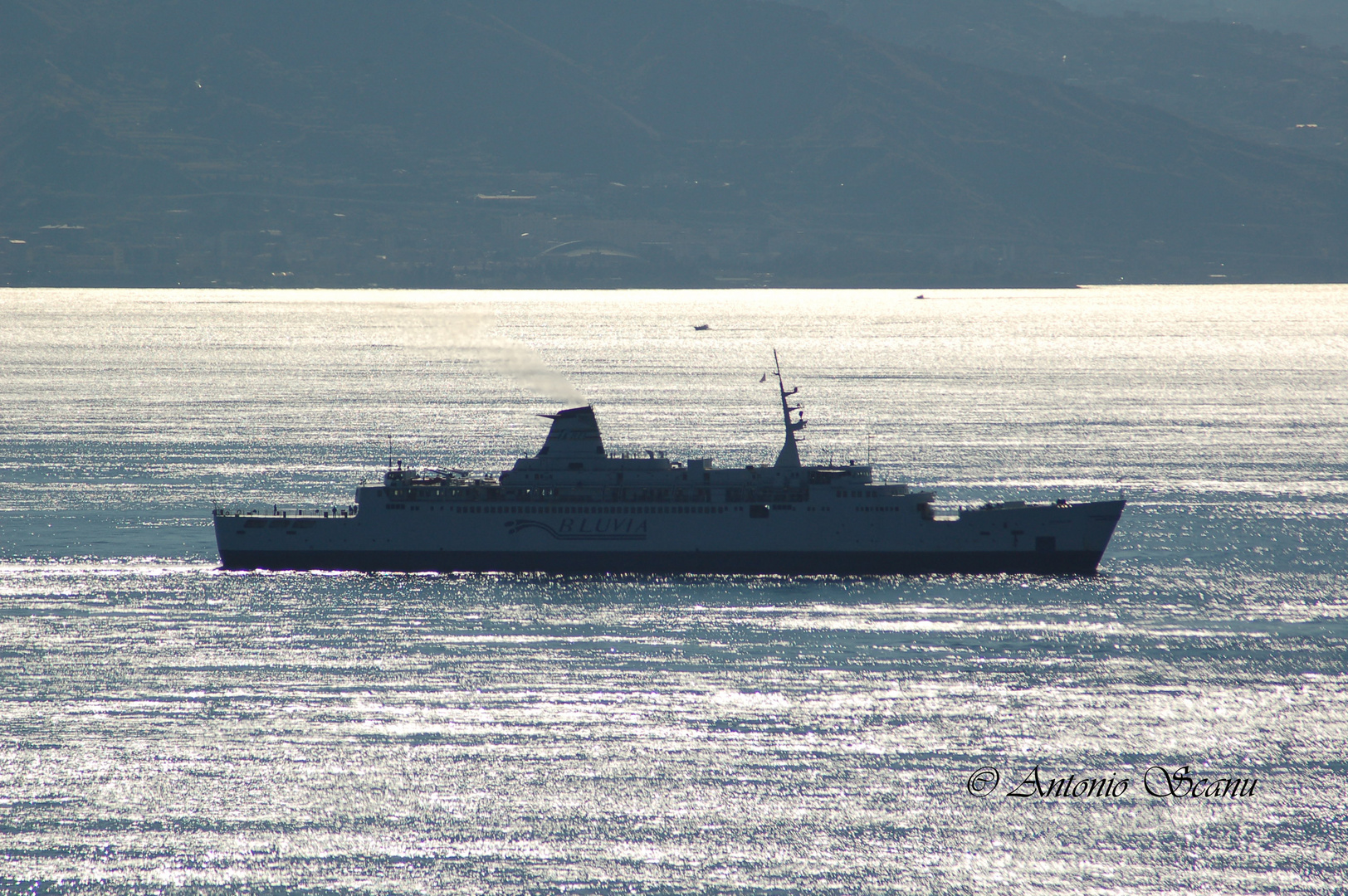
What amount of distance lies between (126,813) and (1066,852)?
24327 millimetres

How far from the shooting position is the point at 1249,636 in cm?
5572

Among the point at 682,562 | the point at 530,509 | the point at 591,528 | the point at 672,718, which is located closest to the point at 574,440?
the point at 530,509

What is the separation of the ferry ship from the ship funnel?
0.22ft

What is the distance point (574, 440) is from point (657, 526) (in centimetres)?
549

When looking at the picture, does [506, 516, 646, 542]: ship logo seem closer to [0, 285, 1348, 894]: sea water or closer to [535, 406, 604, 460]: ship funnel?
[0, 285, 1348, 894]: sea water

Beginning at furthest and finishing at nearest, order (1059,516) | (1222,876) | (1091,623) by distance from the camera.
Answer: (1059,516) < (1091,623) < (1222,876)

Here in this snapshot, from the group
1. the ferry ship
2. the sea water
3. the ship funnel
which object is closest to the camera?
the sea water

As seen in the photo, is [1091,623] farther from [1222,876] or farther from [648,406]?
[648,406]

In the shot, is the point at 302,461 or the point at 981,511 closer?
the point at 981,511

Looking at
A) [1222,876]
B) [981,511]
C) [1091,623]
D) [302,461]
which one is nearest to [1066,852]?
[1222,876]

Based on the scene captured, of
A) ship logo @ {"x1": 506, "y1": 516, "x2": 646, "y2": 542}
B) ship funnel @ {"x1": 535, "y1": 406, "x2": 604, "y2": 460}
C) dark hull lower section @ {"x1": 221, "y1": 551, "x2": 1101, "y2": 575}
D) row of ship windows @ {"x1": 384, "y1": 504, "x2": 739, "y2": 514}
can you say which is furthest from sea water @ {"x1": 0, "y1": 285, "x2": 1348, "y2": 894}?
ship funnel @ {"x1": 535, "y1": 406, "x2": 604, "y2": 460}

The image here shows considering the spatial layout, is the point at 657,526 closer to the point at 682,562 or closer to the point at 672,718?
the point at 682,562

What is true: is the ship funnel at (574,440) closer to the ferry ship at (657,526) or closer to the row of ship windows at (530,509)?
the ferry ship at (657,526)

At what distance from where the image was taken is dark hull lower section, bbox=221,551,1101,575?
6581 centimetres
